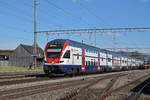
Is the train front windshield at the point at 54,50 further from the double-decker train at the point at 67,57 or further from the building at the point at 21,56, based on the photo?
the building at the point at 21,56

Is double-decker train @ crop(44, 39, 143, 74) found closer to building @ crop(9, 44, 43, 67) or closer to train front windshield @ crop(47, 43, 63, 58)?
train front windshield @ crop(47, 43, 63, 58)

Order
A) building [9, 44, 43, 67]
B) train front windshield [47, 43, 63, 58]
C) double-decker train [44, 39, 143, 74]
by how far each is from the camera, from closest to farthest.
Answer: double-decker train [44, 39, 143, 74] → train front windshield [47, 43, 63, 58] → building [9, 44, 43, 67]

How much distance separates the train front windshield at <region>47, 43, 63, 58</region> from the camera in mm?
20406

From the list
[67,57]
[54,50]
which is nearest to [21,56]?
[54,50]

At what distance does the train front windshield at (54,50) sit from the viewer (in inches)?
803

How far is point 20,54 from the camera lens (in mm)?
63312

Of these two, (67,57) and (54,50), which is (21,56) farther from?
(67,57)

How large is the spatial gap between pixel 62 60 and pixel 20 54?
45.5 meters

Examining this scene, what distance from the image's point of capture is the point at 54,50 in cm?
2070

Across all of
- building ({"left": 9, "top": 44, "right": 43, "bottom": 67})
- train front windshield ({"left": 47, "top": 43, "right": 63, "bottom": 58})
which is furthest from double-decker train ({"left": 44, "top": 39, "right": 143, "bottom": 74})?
building ({"left": 9, "top": 44, "right": 43, "bottom": 67})

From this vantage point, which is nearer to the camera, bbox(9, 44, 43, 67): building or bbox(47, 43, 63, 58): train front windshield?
bbox(47, 43, 63, 58): train front windshield

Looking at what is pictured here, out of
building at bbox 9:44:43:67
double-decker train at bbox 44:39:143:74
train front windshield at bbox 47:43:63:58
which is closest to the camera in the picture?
double-decker train at bbox 44:39:143:74

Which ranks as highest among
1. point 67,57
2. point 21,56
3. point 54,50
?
point 21,56

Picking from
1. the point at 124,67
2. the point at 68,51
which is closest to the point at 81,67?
the point at 68,51
